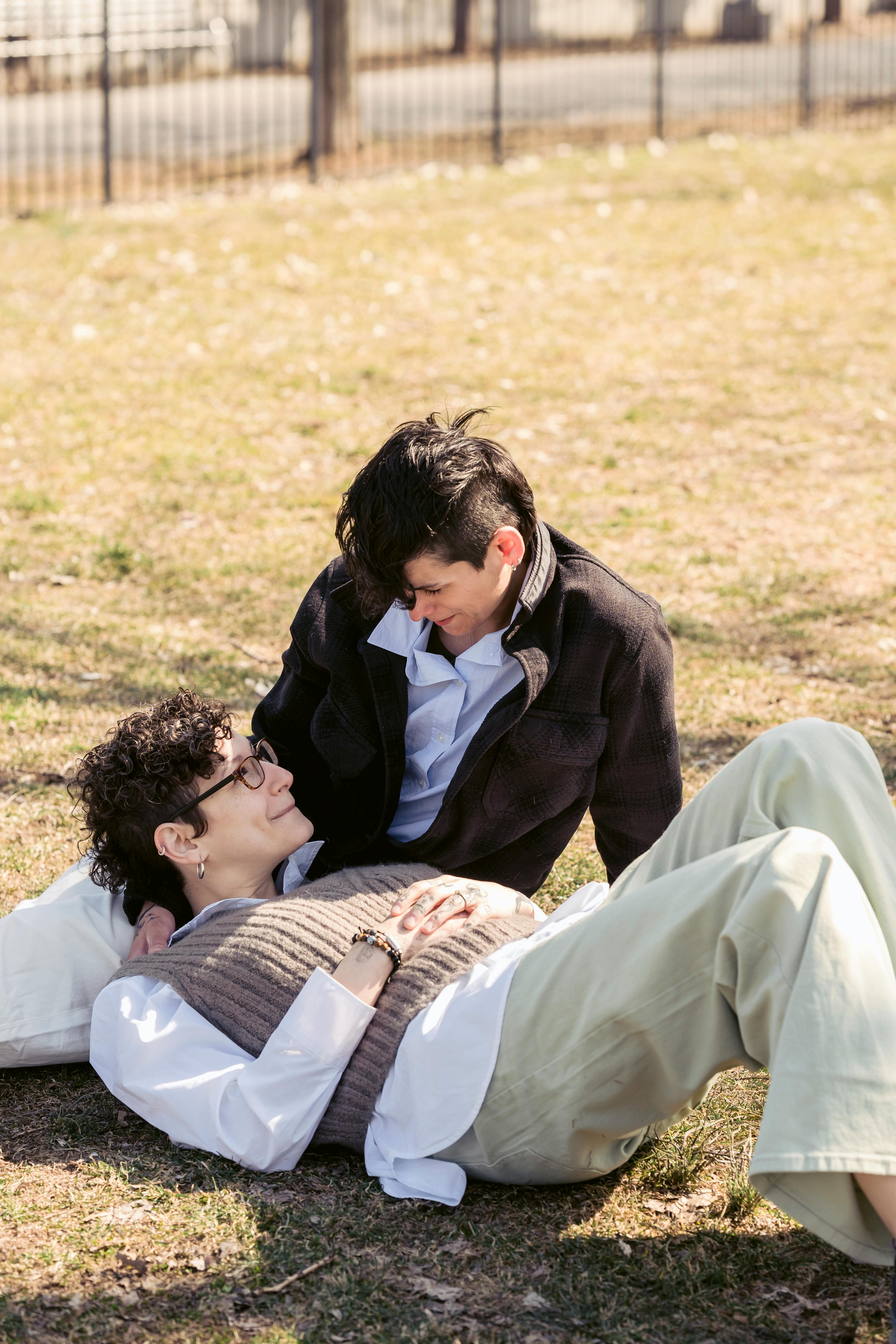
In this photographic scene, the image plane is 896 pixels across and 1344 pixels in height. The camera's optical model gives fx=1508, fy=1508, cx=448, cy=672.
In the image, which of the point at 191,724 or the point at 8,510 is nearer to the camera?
the point at 191,724

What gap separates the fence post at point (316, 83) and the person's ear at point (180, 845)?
35.9ft

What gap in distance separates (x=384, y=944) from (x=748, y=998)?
2.55ft

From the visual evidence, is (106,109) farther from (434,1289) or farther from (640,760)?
(434,1289)

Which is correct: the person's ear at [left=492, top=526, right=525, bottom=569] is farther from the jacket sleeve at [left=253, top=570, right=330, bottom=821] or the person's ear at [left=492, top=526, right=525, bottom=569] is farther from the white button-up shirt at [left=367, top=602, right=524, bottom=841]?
the jacket sleeve at [left=253, top=570, right=330, bottom=821]

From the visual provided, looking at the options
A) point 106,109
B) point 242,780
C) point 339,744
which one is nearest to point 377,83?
point 106,109

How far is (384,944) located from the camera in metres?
2.91

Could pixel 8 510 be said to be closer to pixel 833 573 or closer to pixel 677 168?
pixel 833 573

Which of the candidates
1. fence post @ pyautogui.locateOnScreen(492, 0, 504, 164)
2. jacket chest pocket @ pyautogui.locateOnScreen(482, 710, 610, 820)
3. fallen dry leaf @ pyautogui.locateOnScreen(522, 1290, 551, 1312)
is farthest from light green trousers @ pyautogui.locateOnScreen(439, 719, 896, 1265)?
fence post @ pyautogui.locateOnScreen(492, 0, 504, 164)

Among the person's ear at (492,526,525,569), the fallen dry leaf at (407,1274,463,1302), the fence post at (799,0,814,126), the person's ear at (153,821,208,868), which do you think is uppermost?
the fence post at (799,0,814,126)

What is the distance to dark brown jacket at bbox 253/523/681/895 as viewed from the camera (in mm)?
3285

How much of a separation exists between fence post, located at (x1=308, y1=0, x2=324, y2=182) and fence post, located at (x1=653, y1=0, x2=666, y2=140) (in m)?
3.35

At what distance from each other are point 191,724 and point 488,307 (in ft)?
24.8

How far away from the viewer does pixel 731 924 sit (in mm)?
2416

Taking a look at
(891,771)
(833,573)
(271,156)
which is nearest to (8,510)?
(833,573)
